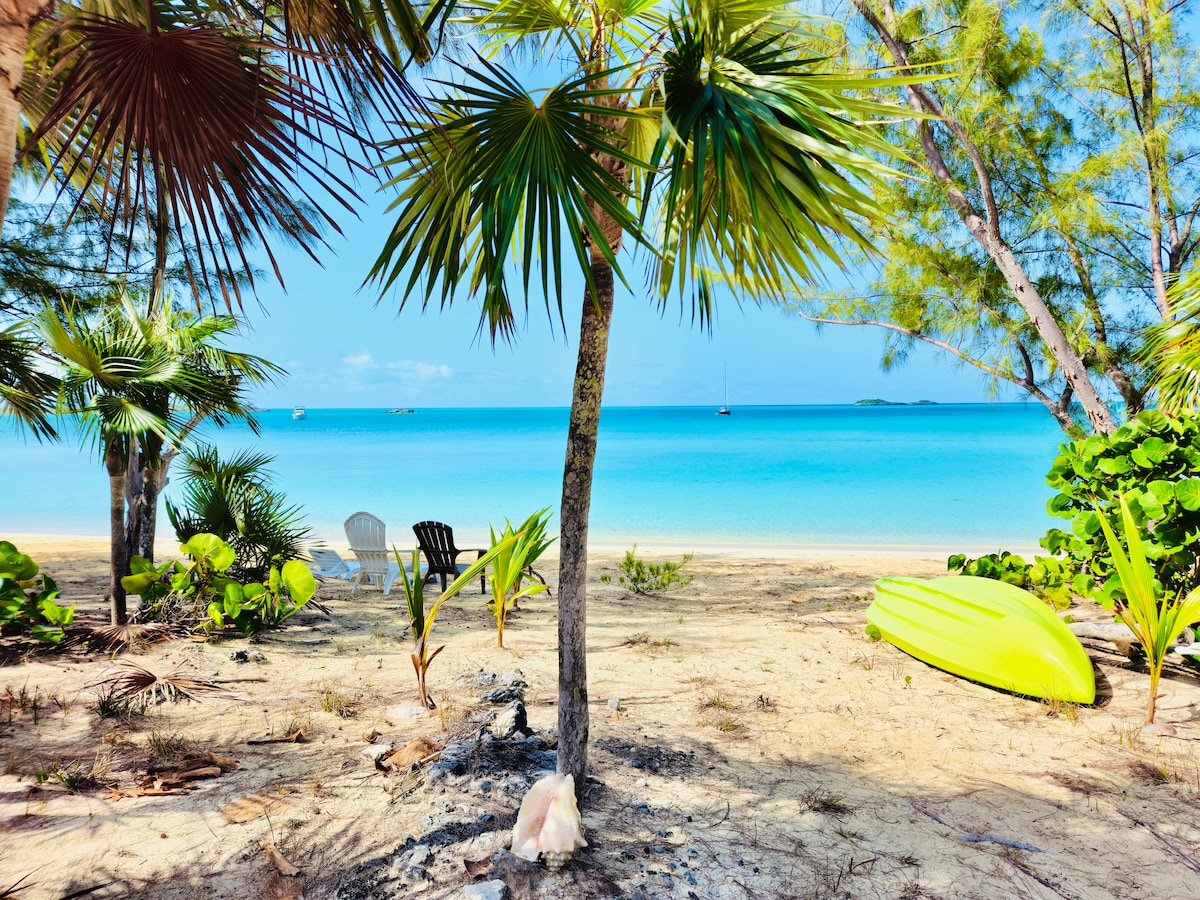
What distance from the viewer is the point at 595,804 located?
279 centimetres

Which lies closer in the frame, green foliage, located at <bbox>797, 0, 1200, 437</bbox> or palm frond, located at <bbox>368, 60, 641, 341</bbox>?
palm frond, located at <bbox>368, 60, 641, 341</bbox>

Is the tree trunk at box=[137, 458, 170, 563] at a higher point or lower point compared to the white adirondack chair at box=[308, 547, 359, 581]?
higher

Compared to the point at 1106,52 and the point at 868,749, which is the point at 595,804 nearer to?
the point at 868,749

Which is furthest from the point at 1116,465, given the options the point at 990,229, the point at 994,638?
the point at 990,229

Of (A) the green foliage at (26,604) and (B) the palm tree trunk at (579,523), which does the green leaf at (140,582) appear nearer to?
(A) the green foliage at (26,604)

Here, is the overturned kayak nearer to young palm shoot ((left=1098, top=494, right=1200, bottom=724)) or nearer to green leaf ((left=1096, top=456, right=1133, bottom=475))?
young palm shoot ((left=1098, top=494, right=1200, bottom=724))

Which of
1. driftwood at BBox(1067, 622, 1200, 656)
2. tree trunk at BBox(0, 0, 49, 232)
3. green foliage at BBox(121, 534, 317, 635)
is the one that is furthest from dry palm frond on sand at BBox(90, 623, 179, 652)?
driftwood at BBox(1067, 622, 1200, 656)

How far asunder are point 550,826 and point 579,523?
3.42 feet

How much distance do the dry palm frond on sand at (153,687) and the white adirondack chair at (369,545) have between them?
3.10 m

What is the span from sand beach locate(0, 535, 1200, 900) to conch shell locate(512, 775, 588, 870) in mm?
67

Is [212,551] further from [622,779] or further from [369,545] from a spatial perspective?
[622,779]

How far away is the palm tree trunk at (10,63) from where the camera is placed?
173cm

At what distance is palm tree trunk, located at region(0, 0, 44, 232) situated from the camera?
68.2 inches

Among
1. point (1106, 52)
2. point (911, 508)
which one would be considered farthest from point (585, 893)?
point (911, 508)
